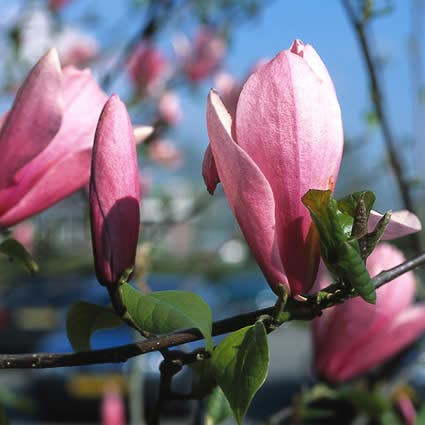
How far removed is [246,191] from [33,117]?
0.20 metres

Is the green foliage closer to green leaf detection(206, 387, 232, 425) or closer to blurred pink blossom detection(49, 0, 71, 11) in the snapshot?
green leaf detection(206, 387, 232, 425)

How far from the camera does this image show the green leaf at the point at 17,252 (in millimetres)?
741

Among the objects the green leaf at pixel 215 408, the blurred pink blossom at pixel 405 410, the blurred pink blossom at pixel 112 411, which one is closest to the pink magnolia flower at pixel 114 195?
the green leaf at pixel 215 408

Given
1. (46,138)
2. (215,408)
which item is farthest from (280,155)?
(215,408)

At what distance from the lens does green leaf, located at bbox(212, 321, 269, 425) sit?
0.54 metres

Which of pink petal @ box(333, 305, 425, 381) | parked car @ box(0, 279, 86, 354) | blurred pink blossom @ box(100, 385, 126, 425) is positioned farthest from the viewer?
parked car @ box(0, 279, 86, 354)

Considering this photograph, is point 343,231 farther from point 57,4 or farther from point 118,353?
point 57,4

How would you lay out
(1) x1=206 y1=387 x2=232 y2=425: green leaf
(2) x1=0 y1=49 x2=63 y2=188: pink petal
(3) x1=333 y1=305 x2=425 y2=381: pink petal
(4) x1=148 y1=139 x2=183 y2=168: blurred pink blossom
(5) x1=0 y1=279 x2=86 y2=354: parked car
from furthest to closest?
(5) x1=0 y1=279 x2=86 y2=354: parked car → (4) x1=148 y1=139 x2=183 y2=168: blurred pink blossom → (3) x1=333 y1=305 x2=425 y2=381: pink petal → (1) x1=206 y1=387 x2=232 y2=425: green leaf → (2) x1=0 y1=49 x2=63 y2=188: pink petal

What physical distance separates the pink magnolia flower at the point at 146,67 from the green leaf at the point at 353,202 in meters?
2.23

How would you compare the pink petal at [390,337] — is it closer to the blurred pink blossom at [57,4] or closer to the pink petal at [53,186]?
the pink petal at [53,186]

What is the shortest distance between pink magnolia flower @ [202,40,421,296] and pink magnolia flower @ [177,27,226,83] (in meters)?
2.46

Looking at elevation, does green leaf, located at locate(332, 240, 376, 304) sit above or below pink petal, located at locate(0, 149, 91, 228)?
below

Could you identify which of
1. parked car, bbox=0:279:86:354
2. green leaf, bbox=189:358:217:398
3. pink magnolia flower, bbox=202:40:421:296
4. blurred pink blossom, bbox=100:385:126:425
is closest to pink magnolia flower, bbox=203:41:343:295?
pink magnolia flower, bbox=202:40:421:296

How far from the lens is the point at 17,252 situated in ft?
2.46
